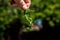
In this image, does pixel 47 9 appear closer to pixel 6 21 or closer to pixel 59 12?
pixel 59 12

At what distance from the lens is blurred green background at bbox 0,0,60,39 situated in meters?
9.84

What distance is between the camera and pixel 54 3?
10180 mm

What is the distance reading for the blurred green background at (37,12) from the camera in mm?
9836

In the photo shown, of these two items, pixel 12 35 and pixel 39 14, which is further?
pixel 12 35

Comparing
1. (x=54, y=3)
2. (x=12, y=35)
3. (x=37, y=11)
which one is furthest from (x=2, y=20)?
(x=12, y=35)

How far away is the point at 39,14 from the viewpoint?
10.1m

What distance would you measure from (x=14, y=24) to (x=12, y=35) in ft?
6.39

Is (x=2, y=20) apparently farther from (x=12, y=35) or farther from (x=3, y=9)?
(x=12, y=35)

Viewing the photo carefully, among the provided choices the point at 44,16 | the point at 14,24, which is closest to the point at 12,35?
the point at 14,24

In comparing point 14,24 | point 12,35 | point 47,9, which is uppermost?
point 47,9

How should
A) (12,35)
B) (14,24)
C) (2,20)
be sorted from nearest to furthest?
(2,20) < (14,24) < (12,35)

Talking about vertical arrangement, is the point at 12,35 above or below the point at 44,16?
below

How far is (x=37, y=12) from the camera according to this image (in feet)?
33.5

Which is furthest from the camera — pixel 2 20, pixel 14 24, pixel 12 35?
pixel 12 35
